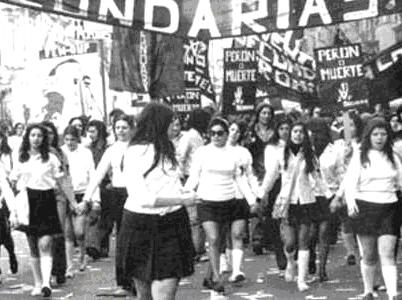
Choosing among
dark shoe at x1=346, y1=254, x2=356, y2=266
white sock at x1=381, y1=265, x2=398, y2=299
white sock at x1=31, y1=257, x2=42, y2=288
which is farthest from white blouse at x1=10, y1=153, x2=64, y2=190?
dark shoe at x1=346, y1=254, x2=356, y2=266

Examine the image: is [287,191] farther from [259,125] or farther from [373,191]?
[259,125]

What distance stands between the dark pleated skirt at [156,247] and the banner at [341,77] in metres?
8.21

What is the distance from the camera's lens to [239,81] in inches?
687

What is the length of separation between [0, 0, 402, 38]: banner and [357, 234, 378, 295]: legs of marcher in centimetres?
237

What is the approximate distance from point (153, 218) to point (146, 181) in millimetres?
249

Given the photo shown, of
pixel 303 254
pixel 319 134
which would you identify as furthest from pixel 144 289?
pixel 319 134

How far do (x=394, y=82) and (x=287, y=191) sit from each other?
16.2 ft

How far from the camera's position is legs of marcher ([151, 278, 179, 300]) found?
270 inches

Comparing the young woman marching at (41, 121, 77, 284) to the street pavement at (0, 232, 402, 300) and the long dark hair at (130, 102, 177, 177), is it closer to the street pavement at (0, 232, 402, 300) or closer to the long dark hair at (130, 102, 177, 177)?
the street pavement at (0, 232, 402, 300)

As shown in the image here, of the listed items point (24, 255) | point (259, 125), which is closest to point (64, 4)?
point (259, 125)

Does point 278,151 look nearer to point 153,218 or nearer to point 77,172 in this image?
point 77,172

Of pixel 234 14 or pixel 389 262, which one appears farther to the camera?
pixel 389 262

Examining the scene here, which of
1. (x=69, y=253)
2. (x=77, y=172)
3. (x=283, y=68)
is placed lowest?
(x=69, y=253)

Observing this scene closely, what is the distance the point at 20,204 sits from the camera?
35.7 feet
